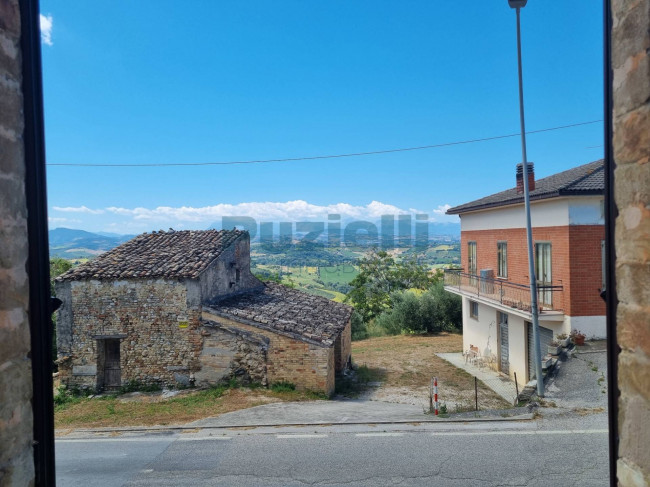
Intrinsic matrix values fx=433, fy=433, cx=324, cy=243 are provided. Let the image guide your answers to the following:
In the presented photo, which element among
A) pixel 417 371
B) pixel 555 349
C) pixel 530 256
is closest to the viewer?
pixel 530 256

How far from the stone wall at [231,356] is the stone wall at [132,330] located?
33cm

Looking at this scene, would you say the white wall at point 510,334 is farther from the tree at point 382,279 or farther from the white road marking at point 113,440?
the tree at point 382,279

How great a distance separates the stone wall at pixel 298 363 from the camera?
1246 cm

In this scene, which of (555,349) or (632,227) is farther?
(555,349)

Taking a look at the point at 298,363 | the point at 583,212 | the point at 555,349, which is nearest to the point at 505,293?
the point at 555,349

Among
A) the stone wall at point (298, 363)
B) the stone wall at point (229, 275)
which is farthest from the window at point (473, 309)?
the stone wall at point (229, 275)

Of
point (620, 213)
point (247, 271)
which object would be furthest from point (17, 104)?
point (247, 271)

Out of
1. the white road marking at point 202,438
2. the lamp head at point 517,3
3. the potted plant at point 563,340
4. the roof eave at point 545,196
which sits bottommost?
the white road marking at point 202,438

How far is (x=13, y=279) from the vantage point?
1.88 metres

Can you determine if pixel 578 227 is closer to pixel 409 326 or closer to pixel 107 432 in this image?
pixel 107 432

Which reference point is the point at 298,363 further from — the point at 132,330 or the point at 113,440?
the point at 132,330

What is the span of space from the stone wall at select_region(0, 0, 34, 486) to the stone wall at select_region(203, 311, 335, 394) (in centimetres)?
1083

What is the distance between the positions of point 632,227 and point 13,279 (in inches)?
104

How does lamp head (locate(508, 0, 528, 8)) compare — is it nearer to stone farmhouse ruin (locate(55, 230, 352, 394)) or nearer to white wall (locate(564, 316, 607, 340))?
white wall (locate(564, 316, 607, 340))
